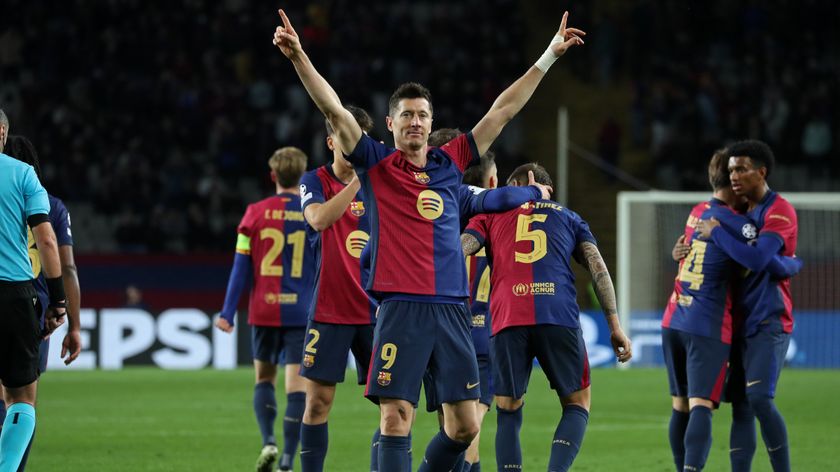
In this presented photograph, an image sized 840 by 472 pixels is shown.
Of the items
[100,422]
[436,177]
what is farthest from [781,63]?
[436,177]

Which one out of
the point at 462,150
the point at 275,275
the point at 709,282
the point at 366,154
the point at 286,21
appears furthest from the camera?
the point at 275,275

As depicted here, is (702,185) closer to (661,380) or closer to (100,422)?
(661,380)

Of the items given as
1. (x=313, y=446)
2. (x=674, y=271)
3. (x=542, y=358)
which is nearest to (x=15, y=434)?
(x=313, y=446)

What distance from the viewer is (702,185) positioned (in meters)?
25.7

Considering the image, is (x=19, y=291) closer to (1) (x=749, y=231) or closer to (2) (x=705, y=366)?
(2) (x=705, y=366)

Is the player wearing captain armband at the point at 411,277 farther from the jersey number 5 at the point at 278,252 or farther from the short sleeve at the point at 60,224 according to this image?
the jersey number 5 at the point at 278,252

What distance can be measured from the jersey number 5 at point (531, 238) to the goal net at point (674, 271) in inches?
532

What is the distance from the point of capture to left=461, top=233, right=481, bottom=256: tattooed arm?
7.58 metres

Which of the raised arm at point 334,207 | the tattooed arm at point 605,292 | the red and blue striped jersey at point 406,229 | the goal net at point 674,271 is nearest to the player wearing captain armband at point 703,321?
the tattooed arm at point 605,292

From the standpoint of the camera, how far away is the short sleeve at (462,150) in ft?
21.8

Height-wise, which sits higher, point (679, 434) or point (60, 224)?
point (60, 224)

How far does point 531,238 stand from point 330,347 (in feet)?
4.56

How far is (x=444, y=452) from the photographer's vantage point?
6.55 metres

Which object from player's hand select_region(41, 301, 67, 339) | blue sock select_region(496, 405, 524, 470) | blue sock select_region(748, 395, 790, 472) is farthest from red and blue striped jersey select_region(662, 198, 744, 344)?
player's hand select_region(41, 301, 67, 339)
